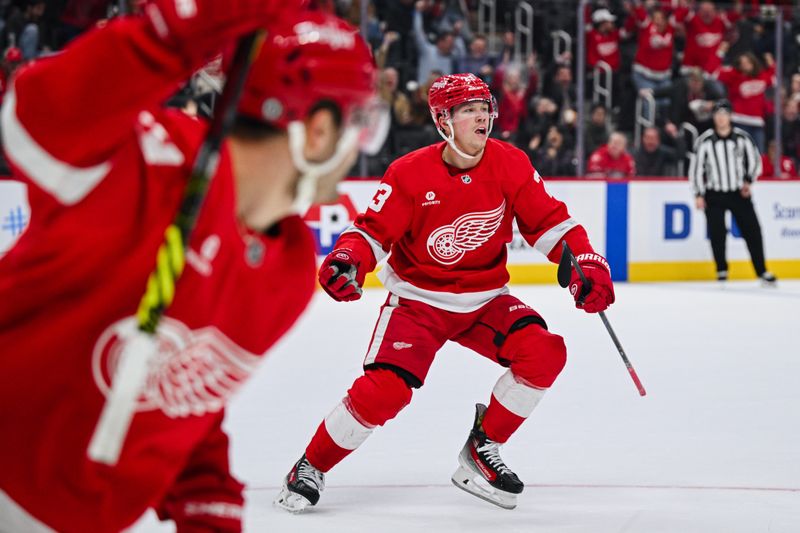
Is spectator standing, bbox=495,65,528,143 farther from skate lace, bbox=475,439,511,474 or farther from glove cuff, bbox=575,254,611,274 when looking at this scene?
skate lace, bbox=475,439,511,474

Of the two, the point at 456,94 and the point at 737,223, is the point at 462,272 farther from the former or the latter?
the point at 737,223

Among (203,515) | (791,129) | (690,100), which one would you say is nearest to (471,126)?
(203,515)

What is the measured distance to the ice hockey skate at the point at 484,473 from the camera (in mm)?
3467

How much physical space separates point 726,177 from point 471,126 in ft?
20.9

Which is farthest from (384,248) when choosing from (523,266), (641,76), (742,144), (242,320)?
(641,76)

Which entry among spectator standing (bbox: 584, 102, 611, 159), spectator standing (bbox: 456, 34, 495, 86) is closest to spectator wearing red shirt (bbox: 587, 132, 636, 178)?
spectator standing (bbox: 584, 102, 611, 159)

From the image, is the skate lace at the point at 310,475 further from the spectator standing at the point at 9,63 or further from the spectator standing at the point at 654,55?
the spectator standing at the point at 654,55

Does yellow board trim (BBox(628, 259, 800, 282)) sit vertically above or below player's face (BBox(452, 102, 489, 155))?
below

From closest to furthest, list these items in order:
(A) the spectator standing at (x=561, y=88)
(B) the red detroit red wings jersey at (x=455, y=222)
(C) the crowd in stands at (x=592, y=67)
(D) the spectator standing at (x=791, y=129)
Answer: (B) the red detroit red wings jersey at (x=455, y=222) → (C) the crowd in stands at (x=592, y=67) → (A) the spectator standing at (x=561, y=88) → (D) the spectator standing at (x=791, y=129)

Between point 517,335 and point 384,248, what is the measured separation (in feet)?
1.55

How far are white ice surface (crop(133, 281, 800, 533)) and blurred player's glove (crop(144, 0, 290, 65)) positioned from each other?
204 centimetres

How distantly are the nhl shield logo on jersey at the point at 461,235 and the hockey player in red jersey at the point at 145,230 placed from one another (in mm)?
2128

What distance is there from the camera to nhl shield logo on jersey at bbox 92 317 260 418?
1.39 meters

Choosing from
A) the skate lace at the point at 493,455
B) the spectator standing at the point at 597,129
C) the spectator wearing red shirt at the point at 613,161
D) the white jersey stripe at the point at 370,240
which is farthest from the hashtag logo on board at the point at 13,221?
the skate lace at the point at 493,455
